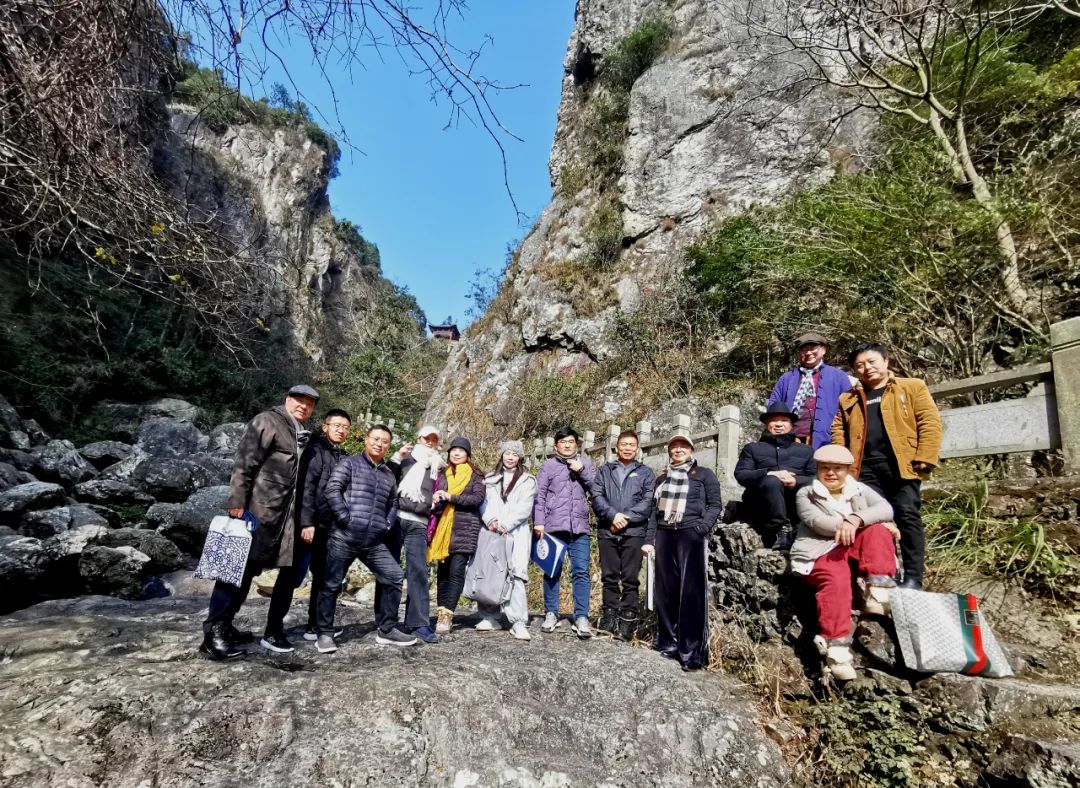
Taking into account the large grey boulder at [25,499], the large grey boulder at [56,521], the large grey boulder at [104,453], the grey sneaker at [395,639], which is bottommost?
the grey sneaker at [395,639]

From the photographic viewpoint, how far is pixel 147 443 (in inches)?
548

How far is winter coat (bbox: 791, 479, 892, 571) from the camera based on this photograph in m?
3.09

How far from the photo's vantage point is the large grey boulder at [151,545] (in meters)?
7.60

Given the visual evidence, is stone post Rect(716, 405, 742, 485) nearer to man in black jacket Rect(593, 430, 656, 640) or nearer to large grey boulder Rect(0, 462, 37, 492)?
man in black jacket Rect(593, 430, 656, 640)

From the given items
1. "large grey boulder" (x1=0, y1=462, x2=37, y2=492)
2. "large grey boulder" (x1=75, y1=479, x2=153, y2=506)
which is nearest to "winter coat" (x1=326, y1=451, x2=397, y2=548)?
"large grey boulder" (x1=0, y1=462, x2=37, y2=492)

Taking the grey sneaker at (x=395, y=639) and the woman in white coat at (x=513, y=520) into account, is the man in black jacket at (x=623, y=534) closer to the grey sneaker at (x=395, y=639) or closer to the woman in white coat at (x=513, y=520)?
the woman in white coat at (x=513, y=520)

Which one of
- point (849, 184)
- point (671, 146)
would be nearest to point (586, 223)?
point (671, 146)

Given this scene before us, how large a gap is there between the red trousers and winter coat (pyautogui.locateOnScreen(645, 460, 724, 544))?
0.84 meters

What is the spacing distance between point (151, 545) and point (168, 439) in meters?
7.84

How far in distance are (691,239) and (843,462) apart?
1328 cm

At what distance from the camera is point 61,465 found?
10.8 metres

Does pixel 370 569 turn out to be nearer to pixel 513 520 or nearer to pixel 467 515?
pixel 467 515

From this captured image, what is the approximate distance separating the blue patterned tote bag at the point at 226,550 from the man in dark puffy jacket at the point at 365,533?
0.62 metres

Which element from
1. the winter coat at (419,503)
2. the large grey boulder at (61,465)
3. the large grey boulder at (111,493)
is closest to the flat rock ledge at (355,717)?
the winter coat at (419,503)
